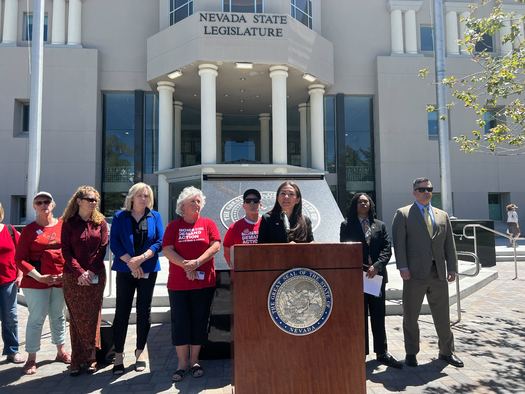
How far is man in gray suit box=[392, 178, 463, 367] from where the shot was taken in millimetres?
4379

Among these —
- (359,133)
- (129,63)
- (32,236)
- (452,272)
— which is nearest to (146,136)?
(129,63)

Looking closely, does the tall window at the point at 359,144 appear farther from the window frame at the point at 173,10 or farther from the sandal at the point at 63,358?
the sandal at the point at 63,358

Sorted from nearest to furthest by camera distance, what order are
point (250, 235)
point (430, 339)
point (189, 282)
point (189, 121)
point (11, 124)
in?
point (189, 282) < point (250, 235) < point (430, 339) < point (11, 124) < point (189, 121)

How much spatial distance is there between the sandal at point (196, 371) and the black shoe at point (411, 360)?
2277 mm

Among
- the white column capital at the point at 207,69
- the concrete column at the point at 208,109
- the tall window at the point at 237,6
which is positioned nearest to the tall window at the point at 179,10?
the tall window at the point at 237,6

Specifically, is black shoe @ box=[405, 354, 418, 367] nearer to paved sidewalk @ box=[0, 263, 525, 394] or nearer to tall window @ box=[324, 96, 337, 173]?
paved sidewalk @ box=[0, 263, 525, 394]

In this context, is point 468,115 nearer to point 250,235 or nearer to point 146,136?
point 146,136

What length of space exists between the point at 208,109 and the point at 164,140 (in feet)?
10.8

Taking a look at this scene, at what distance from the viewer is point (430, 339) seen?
17.2 ft

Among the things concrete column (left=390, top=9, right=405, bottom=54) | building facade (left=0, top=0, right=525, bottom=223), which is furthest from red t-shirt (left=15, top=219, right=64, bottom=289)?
concrete column (left=390, top=9, right=405, bottom=54)

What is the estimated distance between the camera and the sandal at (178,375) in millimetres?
3967

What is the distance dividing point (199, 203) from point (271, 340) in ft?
6.14

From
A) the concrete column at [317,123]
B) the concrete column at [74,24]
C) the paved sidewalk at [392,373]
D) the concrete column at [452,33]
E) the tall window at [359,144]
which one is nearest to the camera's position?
the paved sidewalk at [392,373]

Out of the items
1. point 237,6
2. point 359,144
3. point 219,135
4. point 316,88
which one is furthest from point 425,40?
point 219,135
